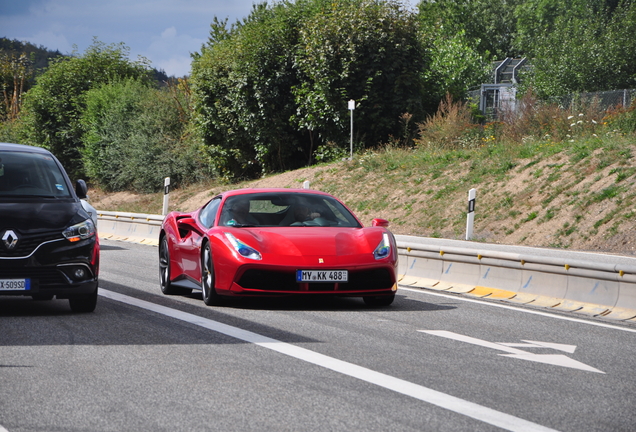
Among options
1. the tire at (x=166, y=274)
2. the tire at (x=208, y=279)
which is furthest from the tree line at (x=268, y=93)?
the tire at (x=208, y=279)

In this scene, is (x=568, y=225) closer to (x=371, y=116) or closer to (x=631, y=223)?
(x=631, y=223)

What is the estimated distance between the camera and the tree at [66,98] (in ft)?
183

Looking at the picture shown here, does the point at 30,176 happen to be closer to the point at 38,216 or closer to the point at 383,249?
the point at 38,216

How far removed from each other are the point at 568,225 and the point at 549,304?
11045 millimetres

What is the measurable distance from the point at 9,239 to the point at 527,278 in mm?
5914

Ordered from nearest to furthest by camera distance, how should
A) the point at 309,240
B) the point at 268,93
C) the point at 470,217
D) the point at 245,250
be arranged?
the point at 245,250, the point at 309,240, the point at 470,217, the point at 268,93

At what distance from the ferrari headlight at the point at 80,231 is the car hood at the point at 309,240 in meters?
1.58

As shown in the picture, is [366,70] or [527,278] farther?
[366,70]

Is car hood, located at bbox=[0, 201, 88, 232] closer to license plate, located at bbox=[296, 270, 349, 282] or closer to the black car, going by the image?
the black car

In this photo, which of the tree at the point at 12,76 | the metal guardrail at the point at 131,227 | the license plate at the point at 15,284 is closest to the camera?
the license plate at the point at 15,284

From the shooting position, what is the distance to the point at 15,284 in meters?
8.41

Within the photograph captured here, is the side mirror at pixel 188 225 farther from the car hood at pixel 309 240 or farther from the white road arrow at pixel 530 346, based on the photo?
the white road arrow at pixel 530 346

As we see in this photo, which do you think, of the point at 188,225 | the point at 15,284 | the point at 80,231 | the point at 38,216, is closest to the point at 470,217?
the point at 188,225

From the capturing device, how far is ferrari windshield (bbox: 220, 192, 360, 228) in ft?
34.2
